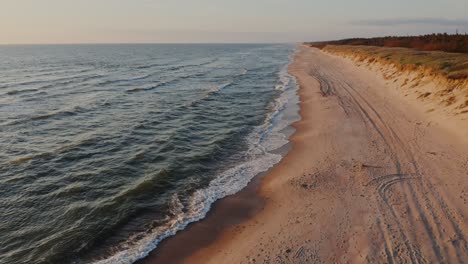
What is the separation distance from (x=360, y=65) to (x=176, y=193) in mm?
40528

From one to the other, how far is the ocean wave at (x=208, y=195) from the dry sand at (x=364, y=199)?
106 centimetres

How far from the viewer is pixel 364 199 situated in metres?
11.3

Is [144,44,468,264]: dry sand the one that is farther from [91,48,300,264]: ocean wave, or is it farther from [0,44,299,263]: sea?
[0,44,299,263]: sea

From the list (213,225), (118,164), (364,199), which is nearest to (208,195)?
(213,225)

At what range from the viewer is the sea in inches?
406

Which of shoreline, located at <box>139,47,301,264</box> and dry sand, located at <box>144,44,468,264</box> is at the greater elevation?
dry sand, located at <box>144,44,468,264</box>

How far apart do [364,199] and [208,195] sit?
5.94m

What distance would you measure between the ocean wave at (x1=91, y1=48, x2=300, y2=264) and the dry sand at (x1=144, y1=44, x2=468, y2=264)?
3.49ft

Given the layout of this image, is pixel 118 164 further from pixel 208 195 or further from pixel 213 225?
pixel 213 225

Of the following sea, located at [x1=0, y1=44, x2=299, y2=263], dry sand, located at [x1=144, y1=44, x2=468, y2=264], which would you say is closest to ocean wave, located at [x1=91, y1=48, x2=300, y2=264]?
sea, located at [x1=0, y1=44, x2=299, y2=263]

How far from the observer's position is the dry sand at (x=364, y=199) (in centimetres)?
873

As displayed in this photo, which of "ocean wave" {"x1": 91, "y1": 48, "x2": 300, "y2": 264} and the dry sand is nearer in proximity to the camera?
the dry sand

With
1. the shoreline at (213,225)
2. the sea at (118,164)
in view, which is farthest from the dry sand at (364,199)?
the sea at (118,164)

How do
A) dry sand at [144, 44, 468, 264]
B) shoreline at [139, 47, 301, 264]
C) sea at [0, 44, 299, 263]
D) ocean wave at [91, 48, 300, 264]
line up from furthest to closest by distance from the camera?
1. sea at [0, 44, 299, 263]
2. ocean wave at [91, 48, 300, 264]
3. shoreline at [139, 47, 301, 264]
4. dry sand at [144, 44, 468, 264]
